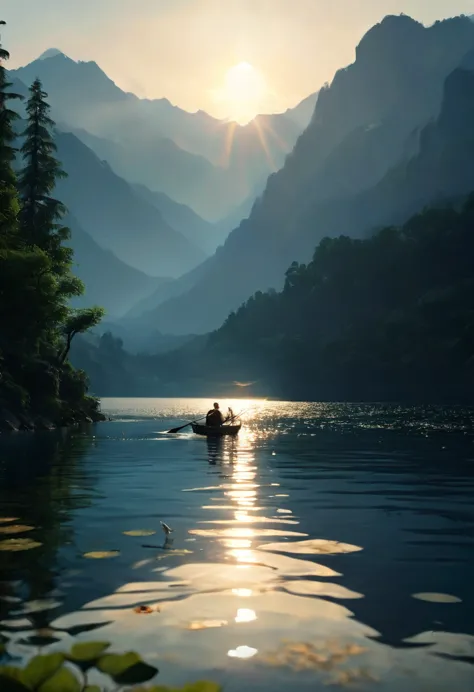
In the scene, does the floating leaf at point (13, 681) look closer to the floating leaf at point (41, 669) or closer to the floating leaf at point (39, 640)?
the floating leaf at point (41, 669)

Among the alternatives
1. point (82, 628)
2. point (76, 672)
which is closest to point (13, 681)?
point (76, 672)

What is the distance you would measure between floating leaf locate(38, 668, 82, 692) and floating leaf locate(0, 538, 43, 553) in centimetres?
889

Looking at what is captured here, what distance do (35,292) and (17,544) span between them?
52.7 meters

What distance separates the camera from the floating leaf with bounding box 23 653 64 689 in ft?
21.0

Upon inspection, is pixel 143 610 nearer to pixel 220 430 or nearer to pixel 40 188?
pixel 220 430

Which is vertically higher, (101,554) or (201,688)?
(201,688)

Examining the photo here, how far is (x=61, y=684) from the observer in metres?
6.27

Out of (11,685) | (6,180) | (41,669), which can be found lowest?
(11,685)

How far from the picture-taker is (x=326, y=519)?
63.6ft

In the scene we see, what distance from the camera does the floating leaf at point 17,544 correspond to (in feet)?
48.9

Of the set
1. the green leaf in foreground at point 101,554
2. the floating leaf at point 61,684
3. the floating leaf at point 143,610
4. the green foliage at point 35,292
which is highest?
the green foliage at point 35,292

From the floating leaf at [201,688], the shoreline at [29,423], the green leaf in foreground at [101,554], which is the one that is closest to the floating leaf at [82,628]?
the floating leaf at [201,688]

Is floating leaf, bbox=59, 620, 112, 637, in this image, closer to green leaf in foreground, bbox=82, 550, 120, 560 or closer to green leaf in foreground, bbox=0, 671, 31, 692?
green leaf in foreground, bbox=0, 671, 31, 692

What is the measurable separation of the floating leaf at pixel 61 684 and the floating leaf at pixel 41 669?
88mm
